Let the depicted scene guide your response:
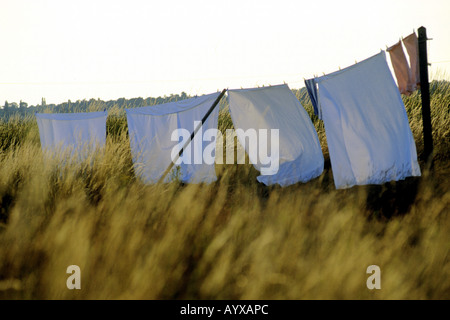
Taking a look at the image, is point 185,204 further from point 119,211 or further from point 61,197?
point 61,197

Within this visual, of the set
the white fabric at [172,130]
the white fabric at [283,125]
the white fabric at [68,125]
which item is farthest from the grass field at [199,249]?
the white fabric at [68,125]

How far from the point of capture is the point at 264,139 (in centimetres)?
611

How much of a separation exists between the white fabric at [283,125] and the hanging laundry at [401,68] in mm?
1439

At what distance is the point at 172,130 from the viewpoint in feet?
21.4

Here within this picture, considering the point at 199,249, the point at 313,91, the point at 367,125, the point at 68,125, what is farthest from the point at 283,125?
the point at 199,249

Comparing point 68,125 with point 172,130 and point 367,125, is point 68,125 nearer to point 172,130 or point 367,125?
point 172,130

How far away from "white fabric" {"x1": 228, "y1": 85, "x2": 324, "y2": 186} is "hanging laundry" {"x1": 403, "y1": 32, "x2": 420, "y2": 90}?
1596mm

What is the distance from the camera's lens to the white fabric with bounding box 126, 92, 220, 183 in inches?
252

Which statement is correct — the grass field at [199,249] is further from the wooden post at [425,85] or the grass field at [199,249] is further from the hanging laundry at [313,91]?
the hanging laundry at [313,91]

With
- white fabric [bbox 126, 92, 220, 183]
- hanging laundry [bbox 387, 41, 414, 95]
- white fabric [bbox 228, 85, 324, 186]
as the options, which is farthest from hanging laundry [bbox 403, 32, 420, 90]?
white fabric [bbox 126, 92, 220, 183]

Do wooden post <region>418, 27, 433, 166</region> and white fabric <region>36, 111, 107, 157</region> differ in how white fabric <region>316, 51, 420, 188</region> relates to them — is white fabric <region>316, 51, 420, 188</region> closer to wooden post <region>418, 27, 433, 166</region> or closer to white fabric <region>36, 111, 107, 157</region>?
wooden post <region>418, 27, 433, 166</region>

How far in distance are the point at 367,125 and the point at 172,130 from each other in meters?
2.86

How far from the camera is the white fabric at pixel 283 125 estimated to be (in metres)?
6.02
